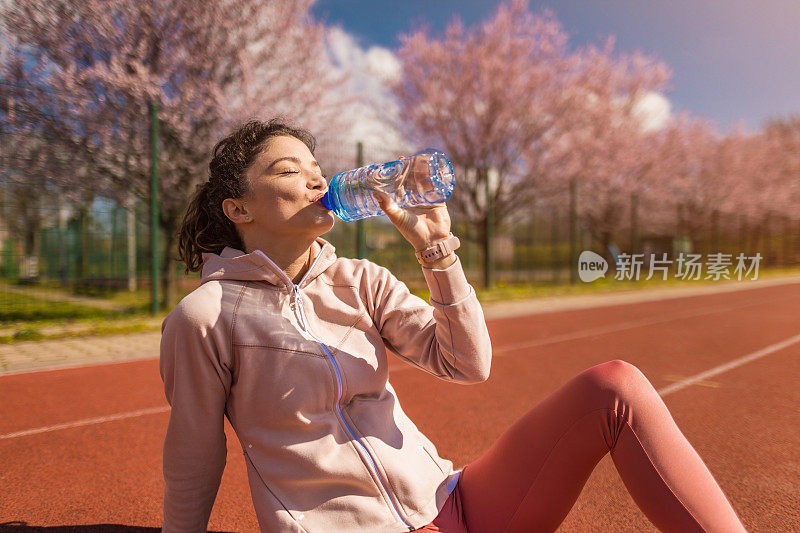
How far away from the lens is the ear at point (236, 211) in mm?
1852

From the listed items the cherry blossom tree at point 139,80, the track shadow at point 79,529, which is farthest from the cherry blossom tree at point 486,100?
the track shadow at point 79,529

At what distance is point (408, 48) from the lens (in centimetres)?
1934

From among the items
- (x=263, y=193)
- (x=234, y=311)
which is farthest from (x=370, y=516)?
(x=263, y=193)

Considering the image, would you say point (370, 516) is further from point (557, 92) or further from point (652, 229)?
point (652, 229)

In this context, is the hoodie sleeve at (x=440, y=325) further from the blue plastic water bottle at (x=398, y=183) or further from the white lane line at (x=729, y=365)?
the white lane line at (x=729, y=365)

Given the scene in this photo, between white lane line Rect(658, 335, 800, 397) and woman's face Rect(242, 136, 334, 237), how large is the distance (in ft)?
15.2

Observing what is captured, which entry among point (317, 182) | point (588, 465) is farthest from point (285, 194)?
point (588, 465)

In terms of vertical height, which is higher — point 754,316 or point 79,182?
point 79,182

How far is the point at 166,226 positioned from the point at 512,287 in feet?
34.7

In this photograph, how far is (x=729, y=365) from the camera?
695cm

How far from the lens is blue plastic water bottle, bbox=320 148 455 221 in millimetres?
1963

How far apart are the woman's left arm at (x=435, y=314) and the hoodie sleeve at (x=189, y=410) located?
1.81 ft

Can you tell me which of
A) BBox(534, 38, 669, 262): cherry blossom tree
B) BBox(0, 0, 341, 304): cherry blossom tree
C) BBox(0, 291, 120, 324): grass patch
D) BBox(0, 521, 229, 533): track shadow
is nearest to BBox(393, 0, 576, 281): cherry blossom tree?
BBox(534, 38, 669, 262): cherry blossom tree

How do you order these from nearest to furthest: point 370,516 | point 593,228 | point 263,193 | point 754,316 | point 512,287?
point 370,516 < point 263,193 < point 754,316 < point 512,287 < point 593,228
